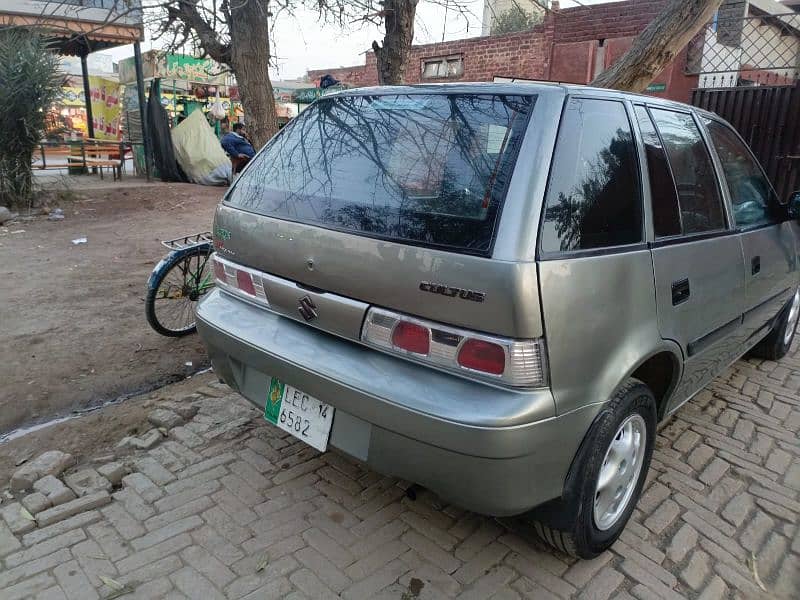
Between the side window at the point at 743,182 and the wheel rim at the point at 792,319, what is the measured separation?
3.82 feet

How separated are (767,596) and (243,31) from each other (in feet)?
22.8

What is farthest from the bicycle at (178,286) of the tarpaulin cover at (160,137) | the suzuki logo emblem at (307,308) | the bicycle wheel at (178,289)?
the tarpaulin cover at (160,137)

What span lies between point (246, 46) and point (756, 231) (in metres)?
5.77

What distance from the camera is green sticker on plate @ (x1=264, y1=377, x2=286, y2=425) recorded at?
8.07 ft

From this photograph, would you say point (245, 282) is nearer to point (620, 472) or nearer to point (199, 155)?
point (620, 472)

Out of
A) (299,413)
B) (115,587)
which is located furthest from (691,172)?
(115,587)

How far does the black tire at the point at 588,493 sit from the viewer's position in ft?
6.84

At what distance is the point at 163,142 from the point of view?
13.8 m

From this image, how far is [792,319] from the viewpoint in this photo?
4.55 m

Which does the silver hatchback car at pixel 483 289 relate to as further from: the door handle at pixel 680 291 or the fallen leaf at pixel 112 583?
the fallen leaf at pixel 112 583

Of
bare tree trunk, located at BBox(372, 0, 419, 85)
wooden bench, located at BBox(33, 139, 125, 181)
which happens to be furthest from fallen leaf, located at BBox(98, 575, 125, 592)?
wooden bench, located at BBox(33, 139, 125, 181)

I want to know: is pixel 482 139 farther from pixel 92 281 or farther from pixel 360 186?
pixel 92 281

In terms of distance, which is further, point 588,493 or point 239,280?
point 239,280

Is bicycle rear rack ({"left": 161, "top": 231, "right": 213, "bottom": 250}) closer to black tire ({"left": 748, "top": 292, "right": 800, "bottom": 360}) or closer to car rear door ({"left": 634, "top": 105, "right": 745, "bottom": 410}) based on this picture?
car rear door ({"left": 634, "top": 105, "right": 745, "bottom": 410})
